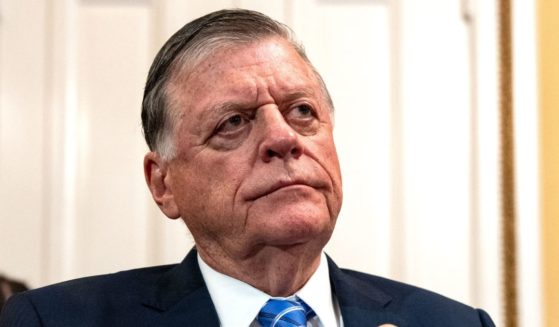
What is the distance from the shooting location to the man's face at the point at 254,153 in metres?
1.46

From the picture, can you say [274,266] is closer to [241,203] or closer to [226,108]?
[241,203]

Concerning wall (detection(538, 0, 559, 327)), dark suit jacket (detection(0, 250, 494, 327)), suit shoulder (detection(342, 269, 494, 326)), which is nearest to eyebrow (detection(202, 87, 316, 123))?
dark suit jacket (detection(0, 250, 494, 327))

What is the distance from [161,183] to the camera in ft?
5.51

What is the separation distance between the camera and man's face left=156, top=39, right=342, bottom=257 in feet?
4.78

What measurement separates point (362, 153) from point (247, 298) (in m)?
1.07

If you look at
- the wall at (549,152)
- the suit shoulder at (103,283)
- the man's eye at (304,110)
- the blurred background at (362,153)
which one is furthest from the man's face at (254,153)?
the wall at (549,152)

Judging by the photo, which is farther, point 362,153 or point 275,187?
point 362,153

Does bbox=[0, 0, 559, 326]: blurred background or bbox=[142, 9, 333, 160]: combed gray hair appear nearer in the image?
bbox=[142, 9, 333, 160]: combed gray hair

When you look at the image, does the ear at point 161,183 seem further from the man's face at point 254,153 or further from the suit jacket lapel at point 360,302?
the suit jacket lapel at point 360,302

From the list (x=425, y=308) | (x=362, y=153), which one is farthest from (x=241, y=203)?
(x=362, y=153)

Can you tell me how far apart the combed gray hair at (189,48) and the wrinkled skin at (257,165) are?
16mm

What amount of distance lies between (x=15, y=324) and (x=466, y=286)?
54.4 inches

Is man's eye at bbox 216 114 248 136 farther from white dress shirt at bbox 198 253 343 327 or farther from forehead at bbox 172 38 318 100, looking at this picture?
white dress shirt at bbox 198 253 343 327

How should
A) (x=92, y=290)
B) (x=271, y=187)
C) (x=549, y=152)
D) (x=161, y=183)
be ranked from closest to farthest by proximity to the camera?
(x=271, y=187), (x=92, y=290), (x=161, y=183), (x=549, y=152)
